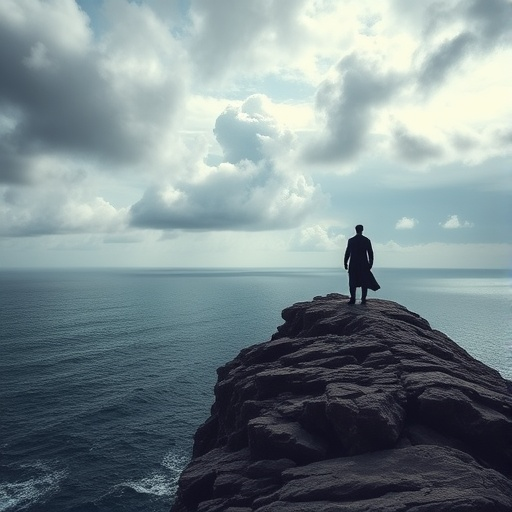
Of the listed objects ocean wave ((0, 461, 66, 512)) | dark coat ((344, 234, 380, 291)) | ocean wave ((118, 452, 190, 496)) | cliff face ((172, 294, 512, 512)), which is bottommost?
ocean wave ((118, 452, 190, 496))

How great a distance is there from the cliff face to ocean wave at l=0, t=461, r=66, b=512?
25.0 metres

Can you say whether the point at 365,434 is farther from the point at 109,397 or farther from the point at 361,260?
the point at 109,397

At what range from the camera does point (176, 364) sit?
7975 centimetres

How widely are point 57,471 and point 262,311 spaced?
120m

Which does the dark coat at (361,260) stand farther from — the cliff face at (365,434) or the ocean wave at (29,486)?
the ocean wave at (29,486)

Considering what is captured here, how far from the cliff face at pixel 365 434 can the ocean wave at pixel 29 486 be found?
25015 mm

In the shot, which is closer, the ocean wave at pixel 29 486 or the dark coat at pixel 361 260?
the dark coat at pixel 361 260

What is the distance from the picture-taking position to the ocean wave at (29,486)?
3491 cm

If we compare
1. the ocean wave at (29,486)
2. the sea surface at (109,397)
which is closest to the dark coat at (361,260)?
the sea surface at (109,397)

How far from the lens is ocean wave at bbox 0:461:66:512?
34906mm

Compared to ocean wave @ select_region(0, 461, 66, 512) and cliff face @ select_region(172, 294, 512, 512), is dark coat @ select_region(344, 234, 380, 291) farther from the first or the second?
ocean wave @ select_region(0, 461, 66, 512)

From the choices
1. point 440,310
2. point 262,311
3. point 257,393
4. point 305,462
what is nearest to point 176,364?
point 257,393

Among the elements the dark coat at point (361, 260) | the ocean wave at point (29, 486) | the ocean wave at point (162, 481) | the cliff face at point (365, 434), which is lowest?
the ocean wave at point (162, 481)

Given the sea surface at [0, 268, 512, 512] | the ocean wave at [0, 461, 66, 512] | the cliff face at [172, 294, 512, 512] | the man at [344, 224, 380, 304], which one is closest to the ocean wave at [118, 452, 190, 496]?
the sea surface at [0, 268, 512, 512]
